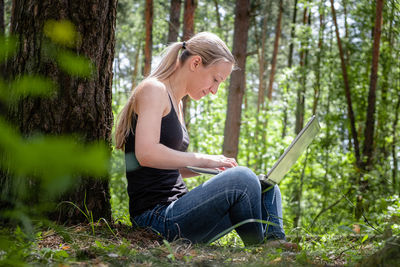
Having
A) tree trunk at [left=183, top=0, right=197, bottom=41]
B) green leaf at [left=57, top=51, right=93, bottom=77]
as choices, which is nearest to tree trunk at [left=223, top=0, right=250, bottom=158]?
tree trunk at [left=183, top=0, right=197, bottom=41]

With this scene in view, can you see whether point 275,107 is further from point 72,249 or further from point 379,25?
point 72,249

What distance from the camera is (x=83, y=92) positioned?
179cm

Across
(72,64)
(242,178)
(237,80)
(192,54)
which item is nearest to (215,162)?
(242,178)

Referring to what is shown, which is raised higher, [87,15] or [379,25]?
[379,25]

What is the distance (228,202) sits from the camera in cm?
198

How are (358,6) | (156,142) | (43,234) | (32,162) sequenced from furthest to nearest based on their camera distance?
(358,6)
(156,142)
(43,234)
(32,162)

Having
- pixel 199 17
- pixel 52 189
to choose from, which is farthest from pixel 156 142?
pixel 199 17

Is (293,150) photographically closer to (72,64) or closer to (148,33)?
(72,64)

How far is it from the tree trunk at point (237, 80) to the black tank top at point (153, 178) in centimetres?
405

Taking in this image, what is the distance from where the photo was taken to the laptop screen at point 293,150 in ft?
6.76

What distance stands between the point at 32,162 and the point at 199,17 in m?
14.6

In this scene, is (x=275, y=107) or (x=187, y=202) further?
(x=275, y=107)

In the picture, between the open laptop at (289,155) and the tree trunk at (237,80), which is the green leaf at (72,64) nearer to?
the open laptop at (289,155)

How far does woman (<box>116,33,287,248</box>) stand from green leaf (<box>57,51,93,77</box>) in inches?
50.1
